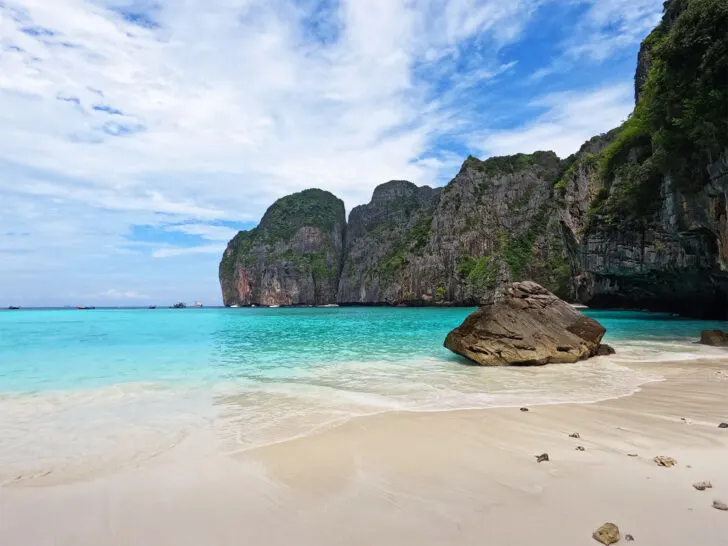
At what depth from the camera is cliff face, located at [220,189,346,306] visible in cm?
13062

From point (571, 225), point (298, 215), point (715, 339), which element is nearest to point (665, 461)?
point (715, 339)

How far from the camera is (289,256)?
134 meters

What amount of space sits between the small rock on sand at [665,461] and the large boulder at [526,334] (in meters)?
7.67

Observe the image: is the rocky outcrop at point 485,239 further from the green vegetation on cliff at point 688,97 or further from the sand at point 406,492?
the sand at point 406,492

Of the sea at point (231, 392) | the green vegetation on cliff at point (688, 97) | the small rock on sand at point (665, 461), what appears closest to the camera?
the small rock on sand at point (665, 461)

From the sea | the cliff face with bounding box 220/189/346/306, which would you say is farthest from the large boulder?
the cliff face with bounding box 220/189/346/306

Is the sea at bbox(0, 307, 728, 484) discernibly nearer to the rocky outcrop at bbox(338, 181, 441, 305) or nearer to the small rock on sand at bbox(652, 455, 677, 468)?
the small rock on sand at bbox(652, 455, 677, 468)

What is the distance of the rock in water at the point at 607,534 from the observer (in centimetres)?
275

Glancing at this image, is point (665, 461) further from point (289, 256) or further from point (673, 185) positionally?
point (289, 256)

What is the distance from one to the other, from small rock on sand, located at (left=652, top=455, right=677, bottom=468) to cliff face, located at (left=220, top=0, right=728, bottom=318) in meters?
18.4

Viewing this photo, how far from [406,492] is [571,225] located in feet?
154

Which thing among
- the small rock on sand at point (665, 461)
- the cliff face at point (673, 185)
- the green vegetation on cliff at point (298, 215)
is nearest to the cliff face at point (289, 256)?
the green vegetation on cliff at point (298, 215)

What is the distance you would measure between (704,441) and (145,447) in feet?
23.2

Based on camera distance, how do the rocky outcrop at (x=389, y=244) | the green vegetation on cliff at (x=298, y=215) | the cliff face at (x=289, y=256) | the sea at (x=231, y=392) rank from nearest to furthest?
the sea at (x=231, y=392), the rocky outcrop at (x=389, y=244), the cliff face at (x=289, y=256), the green vegetation on cliff at (x=298, y=215)
